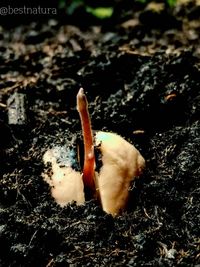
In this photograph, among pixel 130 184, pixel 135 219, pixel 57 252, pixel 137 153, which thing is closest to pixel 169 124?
pixel 137 153

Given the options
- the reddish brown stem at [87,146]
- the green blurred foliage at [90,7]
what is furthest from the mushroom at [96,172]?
the green blurred foliage at [90,7]

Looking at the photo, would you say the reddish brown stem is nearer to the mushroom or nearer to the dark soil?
the mushroom

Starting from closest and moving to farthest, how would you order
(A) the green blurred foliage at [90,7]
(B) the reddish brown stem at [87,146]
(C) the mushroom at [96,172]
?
(B) the reddish brown stem at [87,146], (C) the mushroom at [96,172], (A) the green blurred foliage at [90,7]

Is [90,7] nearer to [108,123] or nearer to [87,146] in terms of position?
[108,123]

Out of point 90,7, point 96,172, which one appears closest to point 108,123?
point 96,172

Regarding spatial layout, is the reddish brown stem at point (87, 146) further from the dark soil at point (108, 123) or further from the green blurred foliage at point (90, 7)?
the green blurred foliage at point (90, 7)

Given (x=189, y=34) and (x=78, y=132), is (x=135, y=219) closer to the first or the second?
(x=78, y=132)

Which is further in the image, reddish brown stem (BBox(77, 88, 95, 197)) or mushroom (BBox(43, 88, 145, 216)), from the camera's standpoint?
mushroom (BBox(43, 88, 145, 216))

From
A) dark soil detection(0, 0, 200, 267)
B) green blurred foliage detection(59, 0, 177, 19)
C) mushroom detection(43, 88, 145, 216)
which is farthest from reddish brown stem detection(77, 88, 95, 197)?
green blurred foliage detection(59, 0, 177, 19)
